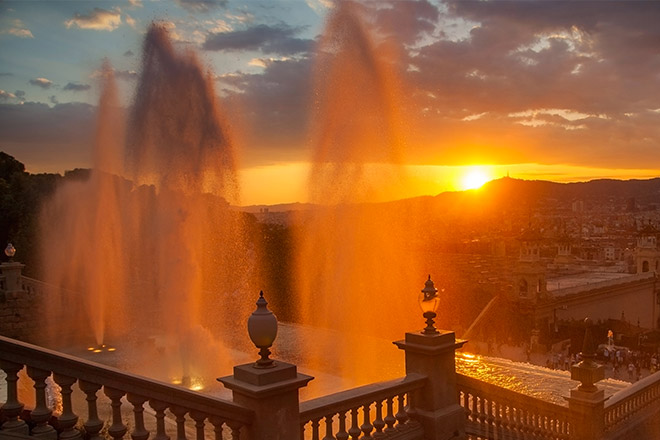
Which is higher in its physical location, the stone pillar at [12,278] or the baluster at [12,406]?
the baluster at [12,406]

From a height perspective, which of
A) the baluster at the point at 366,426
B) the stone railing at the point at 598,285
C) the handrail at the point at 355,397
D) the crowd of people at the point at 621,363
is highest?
the handrail at the point at 355,397

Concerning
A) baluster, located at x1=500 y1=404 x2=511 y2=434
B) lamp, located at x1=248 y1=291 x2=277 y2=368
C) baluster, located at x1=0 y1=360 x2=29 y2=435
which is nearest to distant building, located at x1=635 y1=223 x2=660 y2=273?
baluster, located at x1=500 y1=404 x2=511 y2=434

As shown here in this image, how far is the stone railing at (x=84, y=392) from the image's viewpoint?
187 inches

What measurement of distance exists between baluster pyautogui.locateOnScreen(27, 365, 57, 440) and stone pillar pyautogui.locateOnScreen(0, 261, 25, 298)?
80.9 ft

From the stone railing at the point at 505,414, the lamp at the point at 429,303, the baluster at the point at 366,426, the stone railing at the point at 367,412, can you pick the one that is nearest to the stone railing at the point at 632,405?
the stone railing at the point at 505,414

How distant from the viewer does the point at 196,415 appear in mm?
5648

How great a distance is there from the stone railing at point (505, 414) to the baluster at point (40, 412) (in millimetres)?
5877

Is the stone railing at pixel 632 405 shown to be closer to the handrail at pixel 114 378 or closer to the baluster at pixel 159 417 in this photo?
the handrail at pixel 114 378

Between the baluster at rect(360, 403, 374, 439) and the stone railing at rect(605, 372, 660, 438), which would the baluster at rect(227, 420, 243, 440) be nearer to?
the baluster at rect(360, 403, 374, 439)

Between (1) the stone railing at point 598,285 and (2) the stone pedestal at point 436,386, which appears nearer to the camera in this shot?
(2) the stone pedestal at point 436,386

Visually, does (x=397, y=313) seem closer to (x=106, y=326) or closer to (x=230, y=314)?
(x=230, y=314)

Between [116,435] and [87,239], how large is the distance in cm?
2757

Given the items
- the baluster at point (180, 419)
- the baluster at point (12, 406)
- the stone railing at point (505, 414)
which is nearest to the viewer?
the baluster at point (12, 406)

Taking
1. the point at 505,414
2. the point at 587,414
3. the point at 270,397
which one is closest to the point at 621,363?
the point at 587,414
